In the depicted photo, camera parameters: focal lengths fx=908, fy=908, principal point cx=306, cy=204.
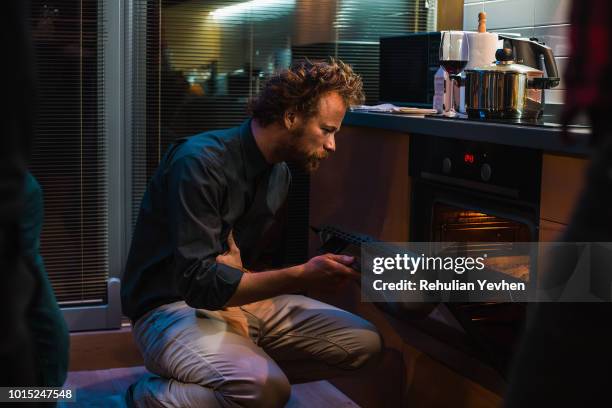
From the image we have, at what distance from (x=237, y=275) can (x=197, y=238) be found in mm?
140

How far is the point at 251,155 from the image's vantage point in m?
2.46

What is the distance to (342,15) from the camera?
3.52 m

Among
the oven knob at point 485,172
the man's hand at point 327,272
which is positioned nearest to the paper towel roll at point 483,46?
the oven knob at point 485,172

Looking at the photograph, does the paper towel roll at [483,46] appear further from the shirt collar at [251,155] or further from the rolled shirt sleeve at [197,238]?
the rolled shirt sleeve at [197,238]

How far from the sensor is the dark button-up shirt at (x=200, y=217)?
2.25 m

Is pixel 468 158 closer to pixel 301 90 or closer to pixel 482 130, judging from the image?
pixel 482 130

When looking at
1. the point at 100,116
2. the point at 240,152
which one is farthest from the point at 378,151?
the point at 100,116

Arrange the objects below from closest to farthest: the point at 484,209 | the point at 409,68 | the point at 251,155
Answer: the point at 484,209
the point at 251,155
the point at 409,68

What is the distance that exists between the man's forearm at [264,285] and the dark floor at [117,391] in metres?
0.78

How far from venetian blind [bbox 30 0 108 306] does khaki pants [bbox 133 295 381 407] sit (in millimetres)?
914

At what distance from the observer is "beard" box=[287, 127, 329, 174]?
97.9 inches

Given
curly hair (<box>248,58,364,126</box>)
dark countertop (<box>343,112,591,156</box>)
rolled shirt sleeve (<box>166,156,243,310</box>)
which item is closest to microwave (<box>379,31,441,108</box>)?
dark countertop (<box>343,112,591,156</box>)

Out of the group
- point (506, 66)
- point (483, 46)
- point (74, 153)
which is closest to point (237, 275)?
point (506, 66)

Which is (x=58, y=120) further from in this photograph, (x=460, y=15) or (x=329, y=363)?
(x=460, y=15)
